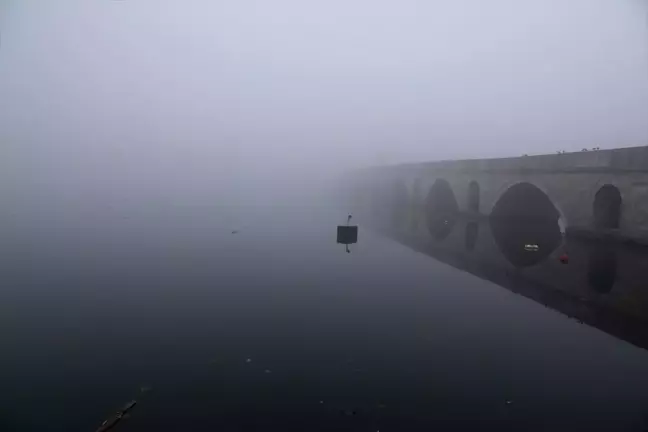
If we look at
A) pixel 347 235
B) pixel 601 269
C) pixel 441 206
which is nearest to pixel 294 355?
pixel 601 269

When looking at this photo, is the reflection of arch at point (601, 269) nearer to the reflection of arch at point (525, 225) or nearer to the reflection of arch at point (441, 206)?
the reflection of arch at point (525, 225)

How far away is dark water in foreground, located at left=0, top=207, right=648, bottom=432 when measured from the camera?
4.87 meters

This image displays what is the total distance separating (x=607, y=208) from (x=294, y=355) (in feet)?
52.7

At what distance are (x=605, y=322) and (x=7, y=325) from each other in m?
11.2

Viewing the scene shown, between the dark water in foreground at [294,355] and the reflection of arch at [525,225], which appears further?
A: the reflection of arch at [525,225]

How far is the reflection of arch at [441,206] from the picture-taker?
2489 cm

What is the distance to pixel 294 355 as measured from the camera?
648 centimetres

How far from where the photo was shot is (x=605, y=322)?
8.17 m

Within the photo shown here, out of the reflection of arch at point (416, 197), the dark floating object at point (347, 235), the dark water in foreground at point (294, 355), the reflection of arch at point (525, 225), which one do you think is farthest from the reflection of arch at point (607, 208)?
the reflection of arch at point (416, 197)

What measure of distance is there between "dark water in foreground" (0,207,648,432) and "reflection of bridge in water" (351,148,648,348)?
1.33 m

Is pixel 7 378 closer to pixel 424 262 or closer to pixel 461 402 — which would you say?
pixel 461 402

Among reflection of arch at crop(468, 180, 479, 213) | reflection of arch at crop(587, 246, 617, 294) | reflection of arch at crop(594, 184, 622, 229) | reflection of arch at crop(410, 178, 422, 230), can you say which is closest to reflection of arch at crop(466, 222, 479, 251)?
reflection of arch at crop(468, 180, 479, 213)

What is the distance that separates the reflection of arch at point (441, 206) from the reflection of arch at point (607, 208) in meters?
7.34

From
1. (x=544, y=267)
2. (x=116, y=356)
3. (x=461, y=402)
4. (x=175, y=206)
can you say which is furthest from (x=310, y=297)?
(x=175, y=206)
